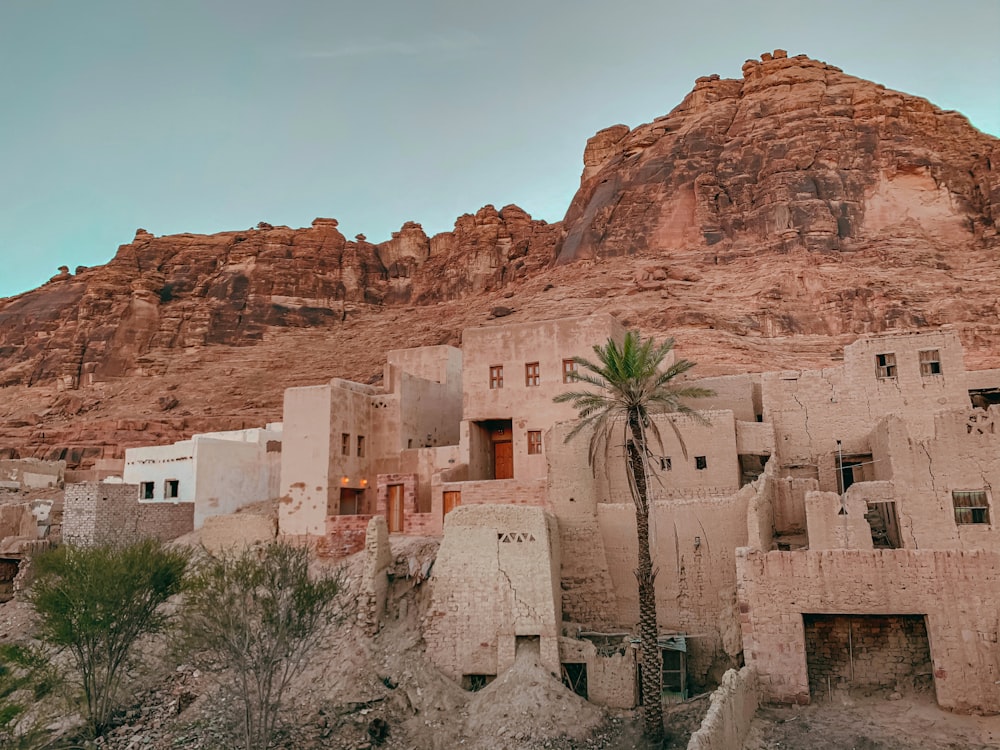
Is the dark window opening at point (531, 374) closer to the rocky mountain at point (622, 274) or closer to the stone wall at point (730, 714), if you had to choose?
the stone wall at point (730, 714)

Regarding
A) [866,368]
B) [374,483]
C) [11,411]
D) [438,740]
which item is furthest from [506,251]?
[438,740]

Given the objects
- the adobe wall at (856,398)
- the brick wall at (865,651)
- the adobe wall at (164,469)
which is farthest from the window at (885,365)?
the adobe wall at (164,469)

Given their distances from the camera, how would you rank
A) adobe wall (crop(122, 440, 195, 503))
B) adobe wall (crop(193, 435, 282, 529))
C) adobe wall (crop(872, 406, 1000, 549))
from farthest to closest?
1. adobe wall (crop(122, 440, 195, 503))
2. adobe wall (crop(193, 435, 282, 529))
3. adobe wall (crop(872, 406, 1000, 549))

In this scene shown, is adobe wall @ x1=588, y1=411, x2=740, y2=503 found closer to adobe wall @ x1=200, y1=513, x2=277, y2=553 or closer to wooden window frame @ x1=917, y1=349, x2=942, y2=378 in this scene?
wooden window frame @ x1=917, y1=349, x2=942, y2=378

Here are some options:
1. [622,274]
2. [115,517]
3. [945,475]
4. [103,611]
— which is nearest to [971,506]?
[945,475]

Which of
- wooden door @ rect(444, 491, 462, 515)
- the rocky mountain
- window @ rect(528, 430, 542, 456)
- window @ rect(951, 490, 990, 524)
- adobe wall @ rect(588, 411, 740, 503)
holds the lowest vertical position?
window @ rect(951, 490, 990, 524)

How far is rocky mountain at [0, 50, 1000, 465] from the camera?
Answer: 59.8 m

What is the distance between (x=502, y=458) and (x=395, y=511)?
533 cm

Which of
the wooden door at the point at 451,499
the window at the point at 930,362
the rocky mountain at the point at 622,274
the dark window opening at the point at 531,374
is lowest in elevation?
the wooden door at the point at 451,499

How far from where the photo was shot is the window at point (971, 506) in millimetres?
18891

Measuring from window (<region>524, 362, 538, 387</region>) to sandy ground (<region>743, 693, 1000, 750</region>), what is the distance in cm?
1547

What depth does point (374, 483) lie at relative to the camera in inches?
1289

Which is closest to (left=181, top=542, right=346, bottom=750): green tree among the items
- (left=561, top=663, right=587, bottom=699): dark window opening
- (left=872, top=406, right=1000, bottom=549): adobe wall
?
(left=561, top=663, right=587, bottom=699): dark window opening

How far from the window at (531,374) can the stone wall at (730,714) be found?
15.0m
